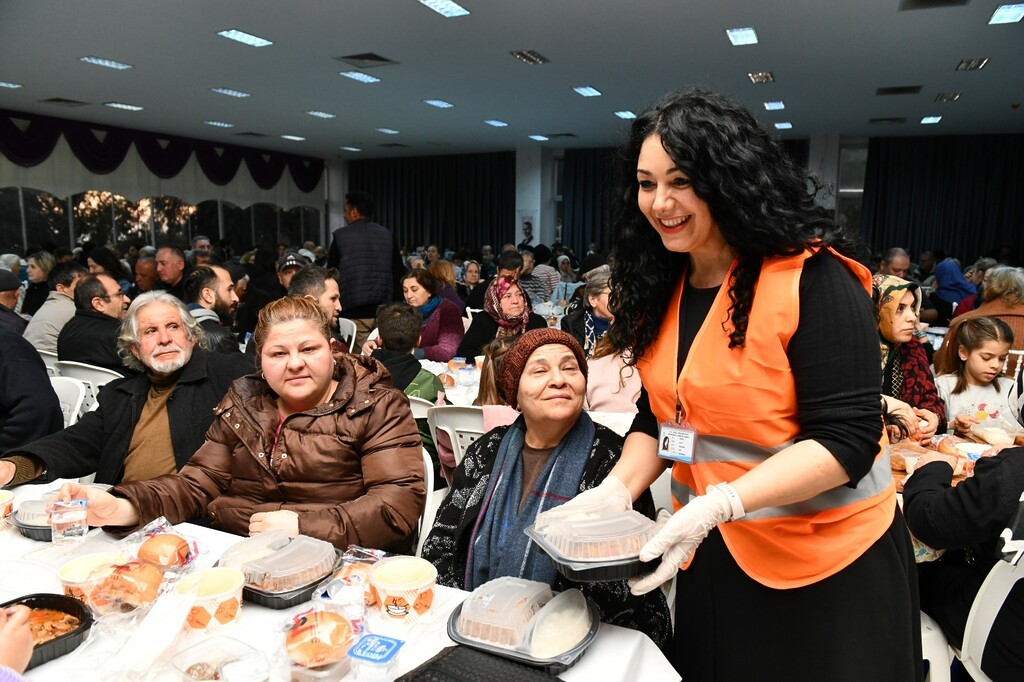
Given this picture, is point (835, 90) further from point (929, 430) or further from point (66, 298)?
point (66, 298)

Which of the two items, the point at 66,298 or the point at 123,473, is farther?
the point at 66,298

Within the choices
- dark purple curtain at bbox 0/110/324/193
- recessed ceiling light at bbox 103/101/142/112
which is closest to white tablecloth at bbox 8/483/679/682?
recessed ceiling light at bbox 103/101/142/112

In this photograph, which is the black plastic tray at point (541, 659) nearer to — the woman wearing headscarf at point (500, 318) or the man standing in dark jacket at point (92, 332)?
the woman wearing headscarf at point (500, 318)

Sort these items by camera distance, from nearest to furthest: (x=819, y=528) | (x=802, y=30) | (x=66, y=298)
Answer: (x=819, y=528) < (x=66, y=298) < (x=802, y=30)

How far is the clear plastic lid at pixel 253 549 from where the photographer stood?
4.58 feet

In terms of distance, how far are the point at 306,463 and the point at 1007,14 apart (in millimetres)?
6781

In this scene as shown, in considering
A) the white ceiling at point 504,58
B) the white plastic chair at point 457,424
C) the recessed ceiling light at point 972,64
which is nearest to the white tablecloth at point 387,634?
the white plastic chair at point 457,424

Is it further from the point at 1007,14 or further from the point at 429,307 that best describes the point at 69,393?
the point at 1007,14

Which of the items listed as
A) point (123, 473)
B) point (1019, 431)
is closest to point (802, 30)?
point (1019, 431)

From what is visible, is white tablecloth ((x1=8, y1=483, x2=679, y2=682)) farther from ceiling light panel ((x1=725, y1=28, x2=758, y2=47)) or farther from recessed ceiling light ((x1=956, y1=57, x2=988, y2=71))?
recessed ceiling light ((x1=956, y1=57, x2=988, y2=71))

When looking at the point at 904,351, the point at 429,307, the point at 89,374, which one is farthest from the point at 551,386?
the point at 429,307

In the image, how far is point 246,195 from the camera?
15375mm

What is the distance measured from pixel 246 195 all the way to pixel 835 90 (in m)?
12.2

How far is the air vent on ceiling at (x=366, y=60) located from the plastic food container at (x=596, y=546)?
23.7 ft
